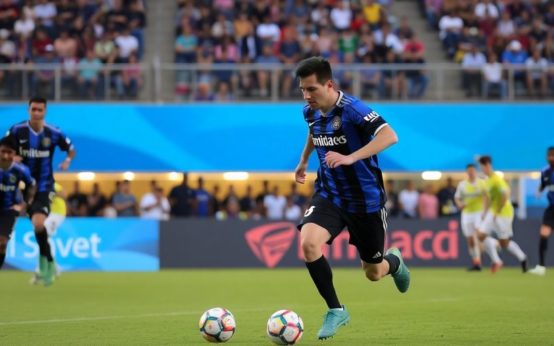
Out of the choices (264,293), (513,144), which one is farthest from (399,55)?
(264,293)

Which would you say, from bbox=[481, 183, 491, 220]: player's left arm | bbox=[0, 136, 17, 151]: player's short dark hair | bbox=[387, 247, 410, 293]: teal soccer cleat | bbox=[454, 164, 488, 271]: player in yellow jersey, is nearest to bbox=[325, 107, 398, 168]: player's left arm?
bbox=[387, 247, 410, 293]: teal soccer cleat

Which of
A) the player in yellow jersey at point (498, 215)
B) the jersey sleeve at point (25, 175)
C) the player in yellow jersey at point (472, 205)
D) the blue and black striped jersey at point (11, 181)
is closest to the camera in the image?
the blue and black striped jersey at point (11, 181)

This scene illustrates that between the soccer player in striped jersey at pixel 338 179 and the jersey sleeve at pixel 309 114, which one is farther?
the jersey sleeve at pixel 309 114

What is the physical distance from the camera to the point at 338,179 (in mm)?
9461

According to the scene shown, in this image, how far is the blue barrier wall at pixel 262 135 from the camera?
2575cm

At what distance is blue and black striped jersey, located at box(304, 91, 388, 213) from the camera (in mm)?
9281

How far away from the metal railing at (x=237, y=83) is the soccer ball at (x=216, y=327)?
16.0m

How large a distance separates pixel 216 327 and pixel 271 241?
1564 cm

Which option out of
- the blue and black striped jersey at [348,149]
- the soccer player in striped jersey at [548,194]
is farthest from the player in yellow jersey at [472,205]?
the blue and black striped jersey at [348,149]

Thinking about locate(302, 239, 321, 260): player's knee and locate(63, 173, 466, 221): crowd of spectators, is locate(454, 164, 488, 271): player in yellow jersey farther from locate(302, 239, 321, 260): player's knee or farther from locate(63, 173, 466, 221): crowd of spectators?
locate(302, 239, 321, 260): player's knee

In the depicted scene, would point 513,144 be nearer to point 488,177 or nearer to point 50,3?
point 488,177

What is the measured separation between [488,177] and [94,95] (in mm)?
9067

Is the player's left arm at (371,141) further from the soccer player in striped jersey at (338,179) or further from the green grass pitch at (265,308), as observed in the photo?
Result: the green grass pitch at (265,308)

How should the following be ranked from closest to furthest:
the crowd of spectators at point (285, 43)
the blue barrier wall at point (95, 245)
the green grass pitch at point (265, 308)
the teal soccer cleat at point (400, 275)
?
the green grass pitch at point (265, 308) < the teal soccer cleat at point (400, 275) < the blue barrier wall at point (95, 245) < the crowd of spectators at point (285, 43)
